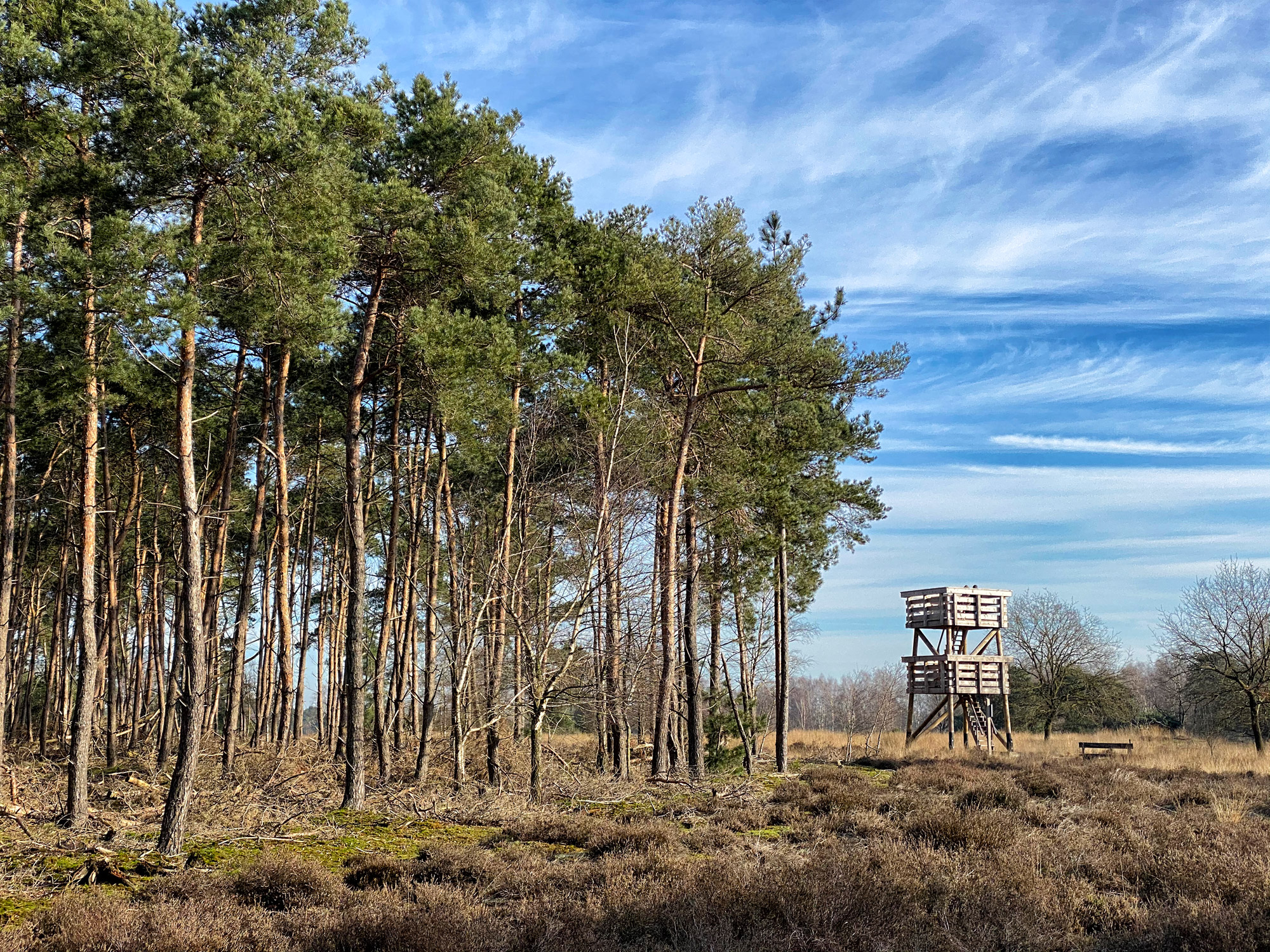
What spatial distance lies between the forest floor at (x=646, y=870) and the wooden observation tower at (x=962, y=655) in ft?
39.6

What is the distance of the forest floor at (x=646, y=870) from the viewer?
6.39 meters

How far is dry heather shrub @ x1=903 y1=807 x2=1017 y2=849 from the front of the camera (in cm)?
976

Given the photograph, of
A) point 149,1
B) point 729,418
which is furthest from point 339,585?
point 149,1

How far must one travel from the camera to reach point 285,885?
804 cm

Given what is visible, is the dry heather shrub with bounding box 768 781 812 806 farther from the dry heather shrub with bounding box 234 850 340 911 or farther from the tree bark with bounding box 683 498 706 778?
the dry heather shrub with bounding box 234 850 340 911

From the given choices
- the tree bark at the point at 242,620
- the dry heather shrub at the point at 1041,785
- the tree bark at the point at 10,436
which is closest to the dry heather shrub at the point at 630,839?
the dry heather shrub at the point at 1041,785

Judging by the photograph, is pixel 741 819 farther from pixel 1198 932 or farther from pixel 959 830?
pixel 1198 932

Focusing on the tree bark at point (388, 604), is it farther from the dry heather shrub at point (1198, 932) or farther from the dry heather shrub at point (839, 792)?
the dry heather shrub at point (1198, 932)

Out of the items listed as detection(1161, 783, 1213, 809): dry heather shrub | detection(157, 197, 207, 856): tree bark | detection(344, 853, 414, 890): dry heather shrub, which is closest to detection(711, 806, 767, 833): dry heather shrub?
detection(344, 853, 414, 890): dry heather shrub

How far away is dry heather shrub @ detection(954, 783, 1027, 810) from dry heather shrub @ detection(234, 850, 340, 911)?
9.31 meters

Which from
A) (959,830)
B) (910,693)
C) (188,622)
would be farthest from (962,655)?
(188,622)

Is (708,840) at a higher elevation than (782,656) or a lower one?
lower

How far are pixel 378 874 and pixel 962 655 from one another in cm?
2385

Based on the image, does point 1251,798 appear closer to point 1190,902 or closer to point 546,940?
point 1190,902
